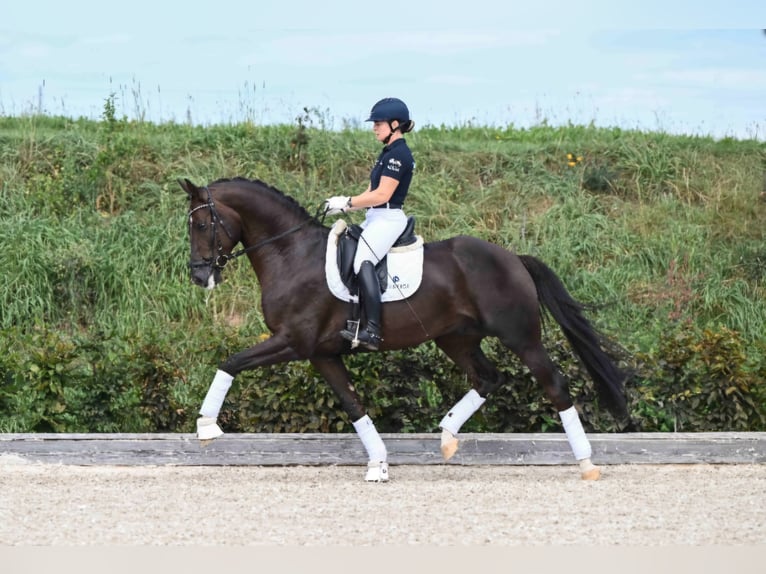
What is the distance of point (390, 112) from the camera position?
845 centimetres

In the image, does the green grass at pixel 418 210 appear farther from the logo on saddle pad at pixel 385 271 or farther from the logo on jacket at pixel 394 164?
the logo on jacket at pixel 394 164

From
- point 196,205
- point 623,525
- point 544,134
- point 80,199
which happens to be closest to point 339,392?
point 196,205

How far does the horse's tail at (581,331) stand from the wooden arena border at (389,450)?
481mm

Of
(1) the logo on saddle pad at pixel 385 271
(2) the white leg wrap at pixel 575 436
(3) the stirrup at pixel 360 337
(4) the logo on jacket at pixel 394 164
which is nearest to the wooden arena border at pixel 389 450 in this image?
(2) the white leg wrap at pixel 575 436

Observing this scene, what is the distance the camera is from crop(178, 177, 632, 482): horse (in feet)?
27.7

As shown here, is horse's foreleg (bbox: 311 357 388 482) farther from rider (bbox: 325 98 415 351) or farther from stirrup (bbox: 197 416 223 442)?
stirrup (bbox: 197 416 223 442)

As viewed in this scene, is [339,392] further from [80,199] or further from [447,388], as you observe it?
[80,199]

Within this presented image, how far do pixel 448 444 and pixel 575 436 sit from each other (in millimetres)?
956

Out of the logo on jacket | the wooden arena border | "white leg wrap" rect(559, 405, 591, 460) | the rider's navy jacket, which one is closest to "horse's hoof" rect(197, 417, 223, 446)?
the wooden arena border

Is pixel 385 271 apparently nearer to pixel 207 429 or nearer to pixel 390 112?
pixel 390 112

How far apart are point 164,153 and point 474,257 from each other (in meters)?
7.90

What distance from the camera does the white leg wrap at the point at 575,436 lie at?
8492 mm

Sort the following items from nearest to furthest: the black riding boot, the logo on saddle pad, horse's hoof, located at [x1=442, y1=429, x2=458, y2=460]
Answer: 1. the black riding boot
2. the logo on saddle pad
3. horse's hoof, located at [x1=442, y1=429, x2=458, y2=460]

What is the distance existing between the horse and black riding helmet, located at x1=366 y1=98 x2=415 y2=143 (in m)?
0.90
